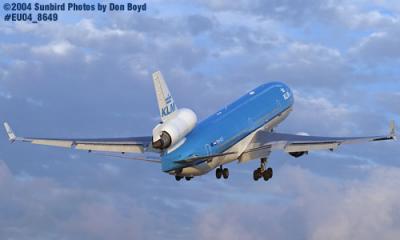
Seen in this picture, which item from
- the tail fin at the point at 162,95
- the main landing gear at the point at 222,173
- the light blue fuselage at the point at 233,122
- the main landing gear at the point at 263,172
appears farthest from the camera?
the main landing gear at the point at 263,172

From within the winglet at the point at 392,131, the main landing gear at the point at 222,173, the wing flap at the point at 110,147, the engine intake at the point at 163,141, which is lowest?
the engine intake at the point at 163,141

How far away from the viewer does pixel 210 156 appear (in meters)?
80.1

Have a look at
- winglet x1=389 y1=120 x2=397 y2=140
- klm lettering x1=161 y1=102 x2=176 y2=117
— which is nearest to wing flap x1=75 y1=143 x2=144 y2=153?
klm lettering x1=161 y1=102 x2=176 y2=117

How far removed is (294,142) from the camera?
8769cm

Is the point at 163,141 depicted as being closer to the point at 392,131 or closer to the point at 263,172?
the point at 263,172

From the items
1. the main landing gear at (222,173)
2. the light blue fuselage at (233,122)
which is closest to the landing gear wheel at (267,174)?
the light blue fuselage at (233,122)

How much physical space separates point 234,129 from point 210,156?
22.8ft

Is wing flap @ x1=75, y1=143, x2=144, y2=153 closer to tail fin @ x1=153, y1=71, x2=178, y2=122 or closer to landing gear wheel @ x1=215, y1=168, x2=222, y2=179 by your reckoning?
landing gear wheel @ x1=215, y1=168, x2=222, y2=179

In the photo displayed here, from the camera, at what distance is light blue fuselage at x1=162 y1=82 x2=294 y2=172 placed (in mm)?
78500

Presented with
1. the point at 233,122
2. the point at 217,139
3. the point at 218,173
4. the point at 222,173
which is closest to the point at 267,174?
the point at 222,173

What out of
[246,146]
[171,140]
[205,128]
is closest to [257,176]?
[246,146]

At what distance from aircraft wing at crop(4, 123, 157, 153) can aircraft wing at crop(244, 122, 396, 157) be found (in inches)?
361

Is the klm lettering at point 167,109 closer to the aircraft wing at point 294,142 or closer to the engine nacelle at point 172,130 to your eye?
the engine nacelle at point 172,130

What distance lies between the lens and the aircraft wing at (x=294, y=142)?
85125 millimetres
